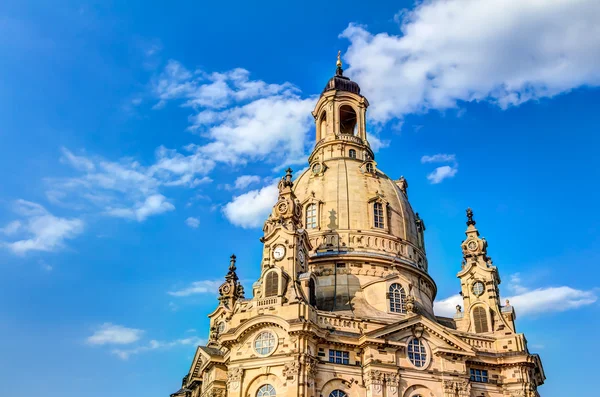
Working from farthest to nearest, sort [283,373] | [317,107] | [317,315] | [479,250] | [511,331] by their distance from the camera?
1. [317,107]
2. [479,250]
3. [511,331]
4. [317,315]
5. [283,373]

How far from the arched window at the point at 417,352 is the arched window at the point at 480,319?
846 centimetres

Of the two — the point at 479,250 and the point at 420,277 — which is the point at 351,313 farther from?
the point at 479,250

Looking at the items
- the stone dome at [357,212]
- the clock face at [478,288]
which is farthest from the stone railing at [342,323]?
the clock face at [478,288]

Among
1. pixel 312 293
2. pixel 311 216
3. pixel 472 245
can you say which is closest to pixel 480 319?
pixel 472 245

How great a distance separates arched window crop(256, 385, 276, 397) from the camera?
4556 centimetres

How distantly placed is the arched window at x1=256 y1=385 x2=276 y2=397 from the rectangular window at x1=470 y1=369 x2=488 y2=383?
16927 mm

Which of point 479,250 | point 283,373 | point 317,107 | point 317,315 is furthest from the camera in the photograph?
point 317,107

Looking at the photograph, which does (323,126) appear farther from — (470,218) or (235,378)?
(235,378)

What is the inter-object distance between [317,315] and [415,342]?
27.2 ft

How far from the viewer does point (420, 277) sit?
60.5 m

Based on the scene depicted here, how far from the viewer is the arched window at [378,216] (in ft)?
198

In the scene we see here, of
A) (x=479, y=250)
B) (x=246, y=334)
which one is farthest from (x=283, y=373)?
(x=479, y=250)

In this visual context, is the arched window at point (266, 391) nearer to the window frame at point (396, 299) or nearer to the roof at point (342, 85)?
the window frame at point (396, 299)

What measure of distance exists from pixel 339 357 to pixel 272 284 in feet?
25.6
